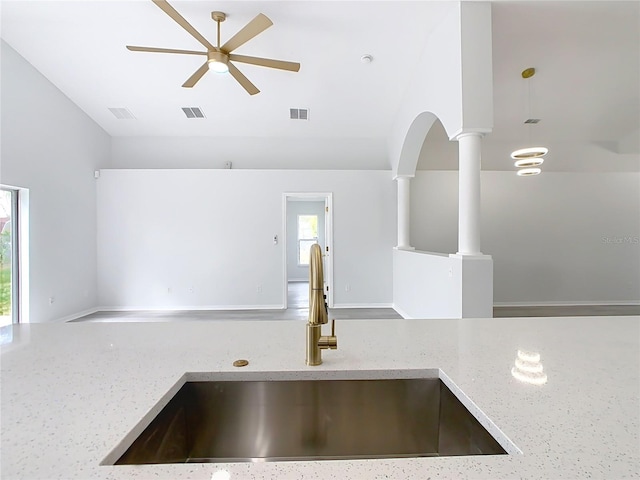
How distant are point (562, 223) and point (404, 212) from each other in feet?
10.6

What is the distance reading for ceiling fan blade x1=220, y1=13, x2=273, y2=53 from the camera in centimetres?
264

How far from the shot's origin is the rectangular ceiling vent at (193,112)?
5016 millimetres

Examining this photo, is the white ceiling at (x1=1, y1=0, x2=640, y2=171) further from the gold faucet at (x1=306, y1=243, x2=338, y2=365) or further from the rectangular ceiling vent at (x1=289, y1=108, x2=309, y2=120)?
the gold faucet at (x1=306, y1=243, x2=338, y2=365)

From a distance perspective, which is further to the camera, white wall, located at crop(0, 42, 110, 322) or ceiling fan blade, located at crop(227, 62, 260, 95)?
white wall, located at crop(0, 42, 110, 322)

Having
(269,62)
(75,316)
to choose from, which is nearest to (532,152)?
(269,62)

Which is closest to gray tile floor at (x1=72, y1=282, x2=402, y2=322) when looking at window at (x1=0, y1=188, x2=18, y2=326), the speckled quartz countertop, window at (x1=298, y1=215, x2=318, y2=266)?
window at (x1=0, y1=188, x2=18, y2=326)

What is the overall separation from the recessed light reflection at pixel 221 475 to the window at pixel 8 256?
521 cm

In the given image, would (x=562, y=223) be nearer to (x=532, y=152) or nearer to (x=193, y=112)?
(x=532, y=152)

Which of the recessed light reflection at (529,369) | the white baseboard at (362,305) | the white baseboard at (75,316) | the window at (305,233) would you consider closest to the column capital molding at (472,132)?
the recessed light reflection at (529,369)

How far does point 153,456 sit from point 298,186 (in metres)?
5.08

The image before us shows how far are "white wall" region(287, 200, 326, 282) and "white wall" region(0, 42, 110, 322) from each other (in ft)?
16.2

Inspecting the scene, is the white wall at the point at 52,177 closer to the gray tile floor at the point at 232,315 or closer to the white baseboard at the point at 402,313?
the gray tile floor at the point at 232,315

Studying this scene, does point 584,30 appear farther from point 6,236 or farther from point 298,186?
point 6,236

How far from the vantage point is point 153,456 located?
63cm
